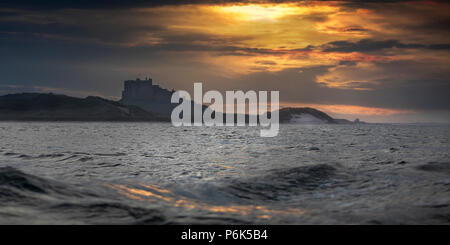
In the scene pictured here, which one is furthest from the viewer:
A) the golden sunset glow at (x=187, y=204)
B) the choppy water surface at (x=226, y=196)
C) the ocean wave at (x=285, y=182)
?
the ocean wave at (x=285, y=182)

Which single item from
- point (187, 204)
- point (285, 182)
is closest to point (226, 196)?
point (187, 204)

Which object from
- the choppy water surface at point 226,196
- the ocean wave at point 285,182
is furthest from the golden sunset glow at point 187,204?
the ocean wave at point 285,182

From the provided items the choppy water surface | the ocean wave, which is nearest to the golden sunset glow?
the choppy water surface

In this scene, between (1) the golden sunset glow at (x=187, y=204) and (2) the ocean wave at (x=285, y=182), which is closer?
(1) the golden sunset glow at (x=187, y=204)

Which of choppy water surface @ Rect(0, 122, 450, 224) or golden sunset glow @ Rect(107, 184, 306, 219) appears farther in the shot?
golden sunset glow @ Rect(107, 184, 306, 219)

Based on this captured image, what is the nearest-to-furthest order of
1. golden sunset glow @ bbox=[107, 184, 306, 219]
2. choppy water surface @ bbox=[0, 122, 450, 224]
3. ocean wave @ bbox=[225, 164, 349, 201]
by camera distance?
1. choppy water surface @ bbox=[0, 122, 450, 224]
2. golden sunset glow @ bbox=[107, 184, 306, 219]
3. ocean wave @ bbox=[225, 164, 349, 201]

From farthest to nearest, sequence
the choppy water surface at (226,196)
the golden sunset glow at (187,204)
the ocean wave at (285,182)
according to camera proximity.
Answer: the ocean wave at (285,182), the golden sunset glow at (187,204), the choppy water surface at (226,196)

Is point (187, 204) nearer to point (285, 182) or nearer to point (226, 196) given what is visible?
point (226, 196)

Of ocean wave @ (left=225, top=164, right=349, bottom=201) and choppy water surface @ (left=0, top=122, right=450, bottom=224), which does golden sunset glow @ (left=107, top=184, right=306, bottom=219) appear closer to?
choppy water surface @ (left=0, top=122, right=450, bottom=224)

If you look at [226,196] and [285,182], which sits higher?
[285,182]

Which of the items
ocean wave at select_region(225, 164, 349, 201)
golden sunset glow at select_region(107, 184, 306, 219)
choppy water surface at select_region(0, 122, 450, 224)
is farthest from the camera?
ocean wave at select_region(225, 164, 349, 201)

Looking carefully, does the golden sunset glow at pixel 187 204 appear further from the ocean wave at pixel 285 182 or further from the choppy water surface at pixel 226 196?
the ocean wave at pixel 285 182
